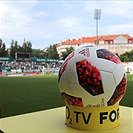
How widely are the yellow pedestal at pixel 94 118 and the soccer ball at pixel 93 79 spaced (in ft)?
0.23

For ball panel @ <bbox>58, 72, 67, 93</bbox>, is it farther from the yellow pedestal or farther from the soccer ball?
the yellow pedestal

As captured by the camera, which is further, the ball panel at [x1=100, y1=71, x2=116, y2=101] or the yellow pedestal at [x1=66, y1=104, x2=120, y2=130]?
the yellow pedestal at [x1=66, y1=104, x2=120, y2=130]

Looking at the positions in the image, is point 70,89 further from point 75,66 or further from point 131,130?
point 131,130

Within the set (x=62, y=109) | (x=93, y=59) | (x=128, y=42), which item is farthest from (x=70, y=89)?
(x=128, y=42)

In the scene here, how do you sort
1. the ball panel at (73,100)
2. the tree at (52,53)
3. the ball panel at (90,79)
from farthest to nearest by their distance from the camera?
the tree at (52,53)
the ball panel at (73,100)
the ball panel at (90,79)

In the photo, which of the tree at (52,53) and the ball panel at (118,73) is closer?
the ball panel at (118,73)

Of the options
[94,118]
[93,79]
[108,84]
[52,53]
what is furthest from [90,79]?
[52,53]

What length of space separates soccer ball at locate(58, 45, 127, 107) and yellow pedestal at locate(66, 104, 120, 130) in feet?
0.23

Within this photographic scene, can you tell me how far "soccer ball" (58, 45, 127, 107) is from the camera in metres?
2.71

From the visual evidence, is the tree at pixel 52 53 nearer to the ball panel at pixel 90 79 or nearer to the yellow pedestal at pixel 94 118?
the yellow pedestal at pixel 94 118

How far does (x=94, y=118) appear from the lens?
2809mm

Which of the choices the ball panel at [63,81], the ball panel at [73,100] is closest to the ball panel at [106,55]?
the ball panel at [63,81]

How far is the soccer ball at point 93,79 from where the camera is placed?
271 centimetres

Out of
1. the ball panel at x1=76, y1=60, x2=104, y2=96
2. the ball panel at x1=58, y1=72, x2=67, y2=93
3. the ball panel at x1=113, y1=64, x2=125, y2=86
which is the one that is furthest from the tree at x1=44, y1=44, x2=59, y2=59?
the ball panel at x1=76, y1=60, x2=104, y2=96
